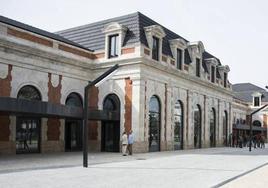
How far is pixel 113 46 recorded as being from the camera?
27.4 m

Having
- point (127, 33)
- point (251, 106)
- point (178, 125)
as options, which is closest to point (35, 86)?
point (127, 33)

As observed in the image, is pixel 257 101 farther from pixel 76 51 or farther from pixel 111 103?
pixel 76 51

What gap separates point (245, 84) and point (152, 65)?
5249 cm

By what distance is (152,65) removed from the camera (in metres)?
26.6

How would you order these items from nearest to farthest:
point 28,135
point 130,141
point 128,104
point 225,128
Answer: point 28,135, point 130,141, point 128,104, point 225,128

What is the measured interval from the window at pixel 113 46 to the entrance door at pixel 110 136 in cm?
486

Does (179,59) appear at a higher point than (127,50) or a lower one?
higher

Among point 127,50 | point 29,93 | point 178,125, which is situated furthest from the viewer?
point 178,125

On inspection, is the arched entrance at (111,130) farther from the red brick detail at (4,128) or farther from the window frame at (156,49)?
the red brick detail at (4,128)

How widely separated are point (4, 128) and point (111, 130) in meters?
8.20

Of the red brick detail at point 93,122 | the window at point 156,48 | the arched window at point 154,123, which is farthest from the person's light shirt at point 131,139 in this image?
the window at point 156,48

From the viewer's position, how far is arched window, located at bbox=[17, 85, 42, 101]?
73.7 ft

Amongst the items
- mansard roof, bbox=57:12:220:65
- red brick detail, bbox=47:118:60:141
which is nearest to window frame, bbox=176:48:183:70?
mansard roof, bbox=57:12:220:65

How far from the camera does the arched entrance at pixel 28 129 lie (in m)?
22.1
